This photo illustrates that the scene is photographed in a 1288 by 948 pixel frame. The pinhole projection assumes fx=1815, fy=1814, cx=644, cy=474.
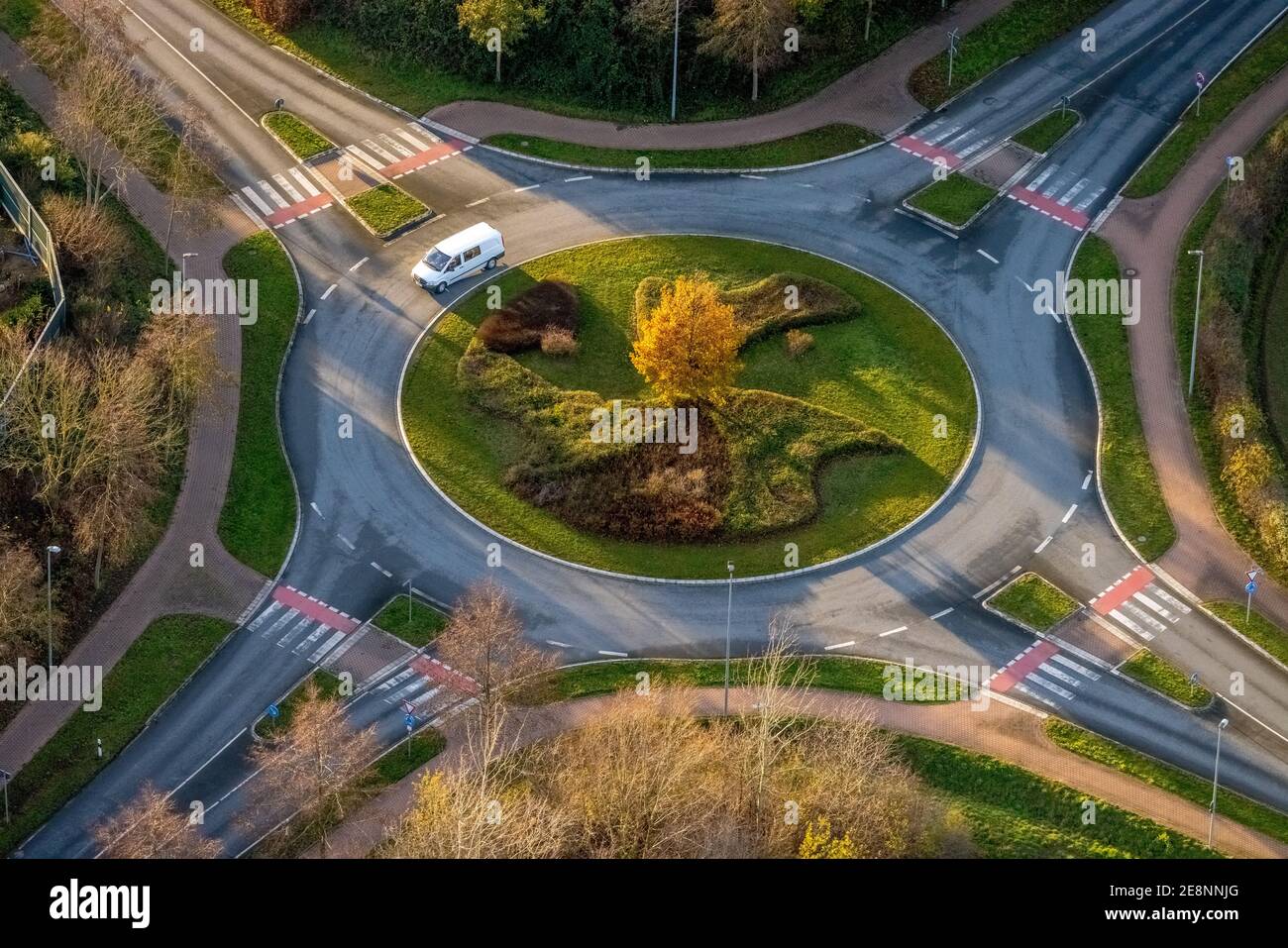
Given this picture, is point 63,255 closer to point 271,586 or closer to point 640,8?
point 271,586

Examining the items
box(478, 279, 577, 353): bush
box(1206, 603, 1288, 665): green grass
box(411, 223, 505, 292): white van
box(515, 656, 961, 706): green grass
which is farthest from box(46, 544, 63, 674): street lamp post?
box(1206, 603, 1288, 665): green grass

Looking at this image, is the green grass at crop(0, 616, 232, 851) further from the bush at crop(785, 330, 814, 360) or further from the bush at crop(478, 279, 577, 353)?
the bush at crop(785, 330, 814, 360)

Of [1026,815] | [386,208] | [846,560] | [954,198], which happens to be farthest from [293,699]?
[954,198]

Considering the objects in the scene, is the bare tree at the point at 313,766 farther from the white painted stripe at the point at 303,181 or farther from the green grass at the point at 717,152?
the green grass at the point at 717,152

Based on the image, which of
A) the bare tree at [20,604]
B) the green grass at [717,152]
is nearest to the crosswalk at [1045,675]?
the green grass at [717,152]

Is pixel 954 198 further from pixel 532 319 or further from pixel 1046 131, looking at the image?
pixel 532 319

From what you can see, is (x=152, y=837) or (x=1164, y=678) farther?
(x=1164, y=678)
